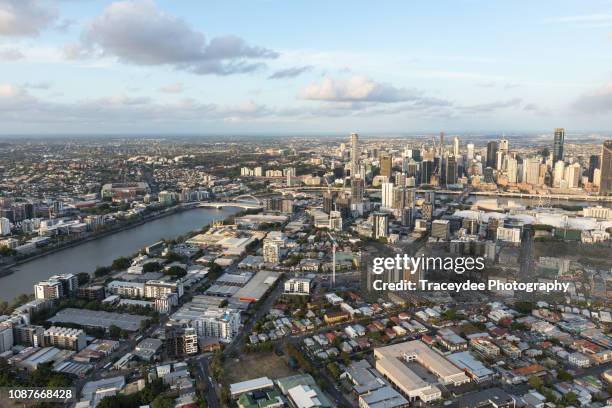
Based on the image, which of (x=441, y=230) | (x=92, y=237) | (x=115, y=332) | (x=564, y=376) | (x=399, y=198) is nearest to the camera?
(x=564, y=376)

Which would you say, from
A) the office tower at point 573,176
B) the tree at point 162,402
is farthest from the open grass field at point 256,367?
the office tower at point 573,176

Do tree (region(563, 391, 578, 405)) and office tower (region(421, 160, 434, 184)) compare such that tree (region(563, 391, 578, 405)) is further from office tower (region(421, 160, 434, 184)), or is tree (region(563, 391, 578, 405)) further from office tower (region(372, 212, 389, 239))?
office tower (region(421, 160, 434, 184))

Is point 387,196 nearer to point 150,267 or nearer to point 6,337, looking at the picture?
point 150,267

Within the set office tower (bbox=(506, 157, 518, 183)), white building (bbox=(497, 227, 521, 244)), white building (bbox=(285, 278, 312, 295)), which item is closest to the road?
white building (bbox=(285, 278, 312, 295))

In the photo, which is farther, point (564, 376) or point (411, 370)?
point (411, 370)

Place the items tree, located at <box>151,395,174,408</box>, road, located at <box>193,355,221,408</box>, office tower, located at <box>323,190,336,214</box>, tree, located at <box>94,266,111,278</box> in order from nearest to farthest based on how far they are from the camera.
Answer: tree, located at <box>151,395,174,408</box> → road, located at <box>193,355,221,408</box> → tree, located at <box>94,266,111,278</box> → office tower, located at <box>323,190,336,214</box>

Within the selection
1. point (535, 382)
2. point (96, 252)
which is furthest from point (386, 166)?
point (535, 382)
